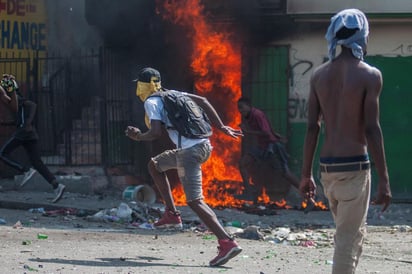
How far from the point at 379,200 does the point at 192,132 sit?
9.54 ft

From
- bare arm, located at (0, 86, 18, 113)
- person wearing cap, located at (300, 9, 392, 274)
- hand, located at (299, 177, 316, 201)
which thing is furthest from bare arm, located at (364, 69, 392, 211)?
Answer: bare arm, located at (0, 86, 18, 113)

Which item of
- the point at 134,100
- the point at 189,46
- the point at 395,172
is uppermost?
the point at 189,46

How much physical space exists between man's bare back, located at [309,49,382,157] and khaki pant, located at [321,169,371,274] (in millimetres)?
161

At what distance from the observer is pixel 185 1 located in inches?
577

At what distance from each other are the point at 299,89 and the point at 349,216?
8.95 meters

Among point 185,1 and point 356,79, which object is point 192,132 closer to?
point 356,79

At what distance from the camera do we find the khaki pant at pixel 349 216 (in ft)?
18.1

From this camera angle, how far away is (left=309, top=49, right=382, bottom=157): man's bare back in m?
5.46

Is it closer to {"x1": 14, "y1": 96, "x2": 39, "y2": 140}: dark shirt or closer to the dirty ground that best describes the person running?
{"x1": 14, "y1": 96, "x2": 39, "y2": 140}: dark shirt

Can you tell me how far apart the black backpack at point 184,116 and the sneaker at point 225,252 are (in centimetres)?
100

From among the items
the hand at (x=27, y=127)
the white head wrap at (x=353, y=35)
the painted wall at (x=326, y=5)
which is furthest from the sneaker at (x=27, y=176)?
the white head wrap at (x=353, y=35)

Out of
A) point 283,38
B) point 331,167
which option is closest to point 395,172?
point 283,38

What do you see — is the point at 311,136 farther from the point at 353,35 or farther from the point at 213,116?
the point at 213,116

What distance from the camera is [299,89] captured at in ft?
47.2
